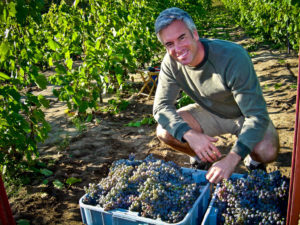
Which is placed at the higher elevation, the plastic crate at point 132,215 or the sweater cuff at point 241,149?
the sweater cuff at point 241,149

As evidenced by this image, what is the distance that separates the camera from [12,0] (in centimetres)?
191

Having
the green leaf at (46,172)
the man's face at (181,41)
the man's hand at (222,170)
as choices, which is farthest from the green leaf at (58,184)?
the man's face at (181,41)

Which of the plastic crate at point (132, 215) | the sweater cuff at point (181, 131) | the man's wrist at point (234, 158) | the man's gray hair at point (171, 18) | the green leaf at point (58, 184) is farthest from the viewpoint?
the green leaf at point (58, 184)

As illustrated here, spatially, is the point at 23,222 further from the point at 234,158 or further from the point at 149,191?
the point at 234,158

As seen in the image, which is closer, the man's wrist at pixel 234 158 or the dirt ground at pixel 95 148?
the man's wrist at pixel 234 158

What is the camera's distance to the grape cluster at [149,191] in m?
1.78

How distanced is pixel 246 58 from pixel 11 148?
2537 millimetres

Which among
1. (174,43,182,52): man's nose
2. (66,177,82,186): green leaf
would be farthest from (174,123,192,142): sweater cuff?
(66,177,82,186): green leaf

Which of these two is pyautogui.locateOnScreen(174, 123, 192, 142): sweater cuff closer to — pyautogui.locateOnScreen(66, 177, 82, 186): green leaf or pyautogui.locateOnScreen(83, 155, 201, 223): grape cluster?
pyautogui.locateOnScreen(83, 155, 201, 223): grape cluster

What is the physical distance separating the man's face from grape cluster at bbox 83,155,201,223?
877mm

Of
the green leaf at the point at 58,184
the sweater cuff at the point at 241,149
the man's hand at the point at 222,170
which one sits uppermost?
the sweater cuff at the point at 241,149

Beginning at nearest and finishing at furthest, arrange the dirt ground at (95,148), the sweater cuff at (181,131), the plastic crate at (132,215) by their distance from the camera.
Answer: the plastic crate at (132,215) → the sweater cuff at (181,131) → the dirt ground at (95,148)

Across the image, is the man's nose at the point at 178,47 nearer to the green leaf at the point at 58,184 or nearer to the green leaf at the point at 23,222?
the green leaf at the point at 58,184

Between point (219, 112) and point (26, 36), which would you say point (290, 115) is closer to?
point (219, 112)
